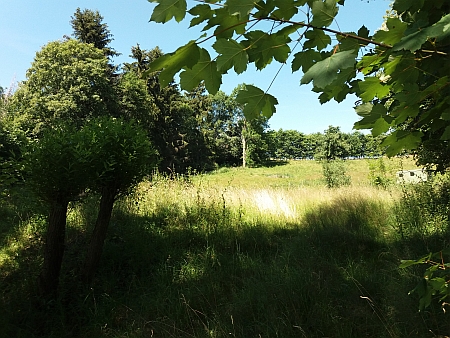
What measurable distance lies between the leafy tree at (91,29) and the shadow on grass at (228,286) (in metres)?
30.0

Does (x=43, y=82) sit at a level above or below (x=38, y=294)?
above

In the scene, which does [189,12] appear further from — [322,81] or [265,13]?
[322,81]

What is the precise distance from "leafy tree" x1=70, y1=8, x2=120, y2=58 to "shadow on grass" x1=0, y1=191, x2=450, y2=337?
3003 centimetres

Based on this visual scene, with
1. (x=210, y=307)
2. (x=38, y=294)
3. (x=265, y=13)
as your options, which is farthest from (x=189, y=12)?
(x=38, y=294)

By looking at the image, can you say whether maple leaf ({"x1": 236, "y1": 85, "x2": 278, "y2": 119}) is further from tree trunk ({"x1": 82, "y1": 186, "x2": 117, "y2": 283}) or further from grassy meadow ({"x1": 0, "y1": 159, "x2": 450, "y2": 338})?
tree trunk ({"x1": 82, "y1": 186, "x2": 117, "y2": 283})

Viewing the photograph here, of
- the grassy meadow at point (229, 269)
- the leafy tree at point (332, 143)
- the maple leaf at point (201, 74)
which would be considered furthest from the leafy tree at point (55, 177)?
the leafy tree at point (332, 143)

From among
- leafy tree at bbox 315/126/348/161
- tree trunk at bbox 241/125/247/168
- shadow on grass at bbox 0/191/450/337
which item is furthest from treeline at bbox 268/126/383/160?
shadow on grass at bbox 0/191/450/337

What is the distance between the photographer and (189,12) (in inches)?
31.9

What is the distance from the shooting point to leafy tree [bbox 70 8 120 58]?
28.6 m

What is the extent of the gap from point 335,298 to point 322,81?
284cm

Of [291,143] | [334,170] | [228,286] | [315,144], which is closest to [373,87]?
[228,286]

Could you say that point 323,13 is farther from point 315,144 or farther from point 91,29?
point 315,144

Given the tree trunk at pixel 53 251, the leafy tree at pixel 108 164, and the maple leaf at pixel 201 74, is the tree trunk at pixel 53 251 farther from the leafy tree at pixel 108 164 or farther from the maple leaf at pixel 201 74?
the maple leaf at pixel 201 74

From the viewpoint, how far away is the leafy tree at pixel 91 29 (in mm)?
28641
